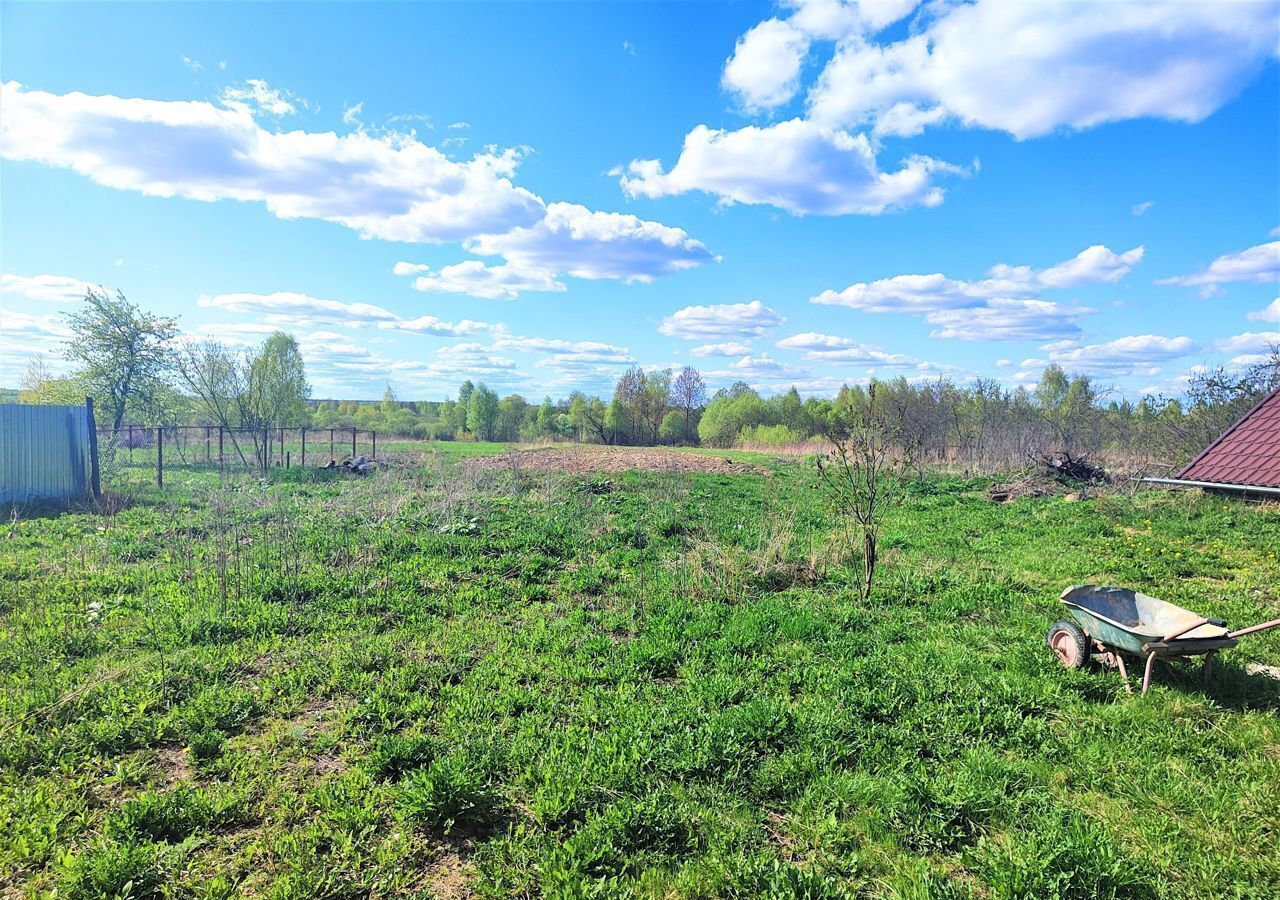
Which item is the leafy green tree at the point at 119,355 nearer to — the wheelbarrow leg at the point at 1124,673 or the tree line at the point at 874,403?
the tree line at the point at 874,403

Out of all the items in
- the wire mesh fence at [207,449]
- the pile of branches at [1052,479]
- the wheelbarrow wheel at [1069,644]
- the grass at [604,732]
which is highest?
the wire mesh fence at [207,449]

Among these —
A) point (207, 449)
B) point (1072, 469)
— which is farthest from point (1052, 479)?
point (207, 449)

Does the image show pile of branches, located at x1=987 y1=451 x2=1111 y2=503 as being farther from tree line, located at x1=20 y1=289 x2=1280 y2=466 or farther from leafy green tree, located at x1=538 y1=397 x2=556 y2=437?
leafy green tree, located at x1=538 y1=397 x2=556 y2=437

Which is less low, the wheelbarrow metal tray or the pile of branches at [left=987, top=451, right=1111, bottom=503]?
the pile of branches at [left=987, top=451, right=1111, bottom=503]

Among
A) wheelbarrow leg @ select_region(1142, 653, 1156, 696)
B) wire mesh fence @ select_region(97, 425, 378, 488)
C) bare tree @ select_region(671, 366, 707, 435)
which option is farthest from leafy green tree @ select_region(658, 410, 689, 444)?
wheelbarrow leg @ select_region(1142, 653, 1156, 696)

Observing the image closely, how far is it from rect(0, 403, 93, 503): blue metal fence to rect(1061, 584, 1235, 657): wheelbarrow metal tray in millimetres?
17033

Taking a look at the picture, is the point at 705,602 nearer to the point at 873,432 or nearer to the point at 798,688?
the point at 798,688

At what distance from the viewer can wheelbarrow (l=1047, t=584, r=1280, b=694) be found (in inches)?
164

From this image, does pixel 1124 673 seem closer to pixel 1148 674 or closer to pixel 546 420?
pixel 1148 674

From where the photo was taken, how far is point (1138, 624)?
5.11 m

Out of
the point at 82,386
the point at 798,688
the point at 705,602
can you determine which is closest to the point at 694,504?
the point at 705,602

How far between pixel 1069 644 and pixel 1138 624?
734 mm

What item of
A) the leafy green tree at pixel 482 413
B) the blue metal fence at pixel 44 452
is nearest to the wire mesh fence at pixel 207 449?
the blue metal fence at pixel 44 452

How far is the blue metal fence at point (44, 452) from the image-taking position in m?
11.5
